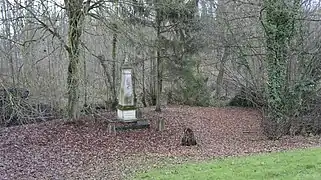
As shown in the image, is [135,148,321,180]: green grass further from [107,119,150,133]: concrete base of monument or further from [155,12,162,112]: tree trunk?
[155,12,162,112]: tree trunk

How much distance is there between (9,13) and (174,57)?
683 centimetres

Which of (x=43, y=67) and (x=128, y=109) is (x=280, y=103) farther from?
(x=43, y=67)

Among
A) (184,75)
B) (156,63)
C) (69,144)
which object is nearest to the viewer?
(69,144)

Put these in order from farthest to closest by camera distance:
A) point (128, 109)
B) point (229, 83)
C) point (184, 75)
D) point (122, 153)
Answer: point (229, 83), point (184, 75), point (128, 109), point (122, 153)

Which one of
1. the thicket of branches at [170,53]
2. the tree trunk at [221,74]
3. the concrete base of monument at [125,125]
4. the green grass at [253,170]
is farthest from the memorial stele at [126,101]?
the tree trunk at [221,74]

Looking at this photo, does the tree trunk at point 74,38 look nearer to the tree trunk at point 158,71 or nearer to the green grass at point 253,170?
the tree trunk at point 158,71

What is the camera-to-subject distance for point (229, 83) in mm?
18203

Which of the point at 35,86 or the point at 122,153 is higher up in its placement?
the point at 35,86

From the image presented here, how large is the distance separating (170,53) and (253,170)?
10.3 metres

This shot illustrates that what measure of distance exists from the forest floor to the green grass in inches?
34.3

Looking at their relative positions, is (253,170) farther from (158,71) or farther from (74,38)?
(158,71)

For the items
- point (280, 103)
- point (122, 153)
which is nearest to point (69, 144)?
point (122, 153)

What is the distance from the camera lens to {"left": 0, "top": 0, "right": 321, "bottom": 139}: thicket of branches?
10.7 meters

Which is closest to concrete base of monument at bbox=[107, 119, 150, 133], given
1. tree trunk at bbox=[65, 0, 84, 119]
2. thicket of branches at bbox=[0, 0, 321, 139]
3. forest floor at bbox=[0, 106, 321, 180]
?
forest floor at bbox=[0, 106, 321, 180]
